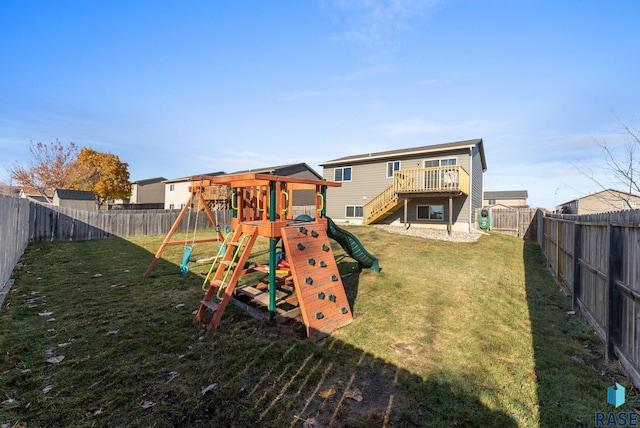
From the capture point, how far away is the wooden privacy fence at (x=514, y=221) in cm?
1861

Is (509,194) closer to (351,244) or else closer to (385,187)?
(385,187)

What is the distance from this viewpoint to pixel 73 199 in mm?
28141

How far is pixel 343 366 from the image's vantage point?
→ 3.74 metres

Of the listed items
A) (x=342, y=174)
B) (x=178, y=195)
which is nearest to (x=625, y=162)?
(x=342, y=174)

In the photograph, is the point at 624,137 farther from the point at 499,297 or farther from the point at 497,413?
the point at 497,413

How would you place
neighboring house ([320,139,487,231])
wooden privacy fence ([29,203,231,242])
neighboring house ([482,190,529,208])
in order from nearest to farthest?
wooden privacy fence ([29,203,231,242]) < neighboring house ([320,139,487,231]) < neighboring house ([482,190,529,208])

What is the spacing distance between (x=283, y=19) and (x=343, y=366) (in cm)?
1250

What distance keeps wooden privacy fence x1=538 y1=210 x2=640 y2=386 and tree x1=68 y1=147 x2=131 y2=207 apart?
4590 cm

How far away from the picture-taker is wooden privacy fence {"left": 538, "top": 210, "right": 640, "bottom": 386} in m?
3.44

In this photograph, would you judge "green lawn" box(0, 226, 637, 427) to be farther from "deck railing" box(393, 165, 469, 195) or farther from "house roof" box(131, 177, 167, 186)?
"house roof" box(131, 177, 167, 186)

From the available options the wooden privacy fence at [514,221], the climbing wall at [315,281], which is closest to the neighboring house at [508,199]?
the wooden privacy fence at [514,221]

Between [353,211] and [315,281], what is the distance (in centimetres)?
1792

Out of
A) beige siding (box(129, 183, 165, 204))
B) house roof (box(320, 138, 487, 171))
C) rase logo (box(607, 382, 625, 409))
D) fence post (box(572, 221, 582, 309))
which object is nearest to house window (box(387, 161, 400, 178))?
house roof (box(320, 138, 487, 171))

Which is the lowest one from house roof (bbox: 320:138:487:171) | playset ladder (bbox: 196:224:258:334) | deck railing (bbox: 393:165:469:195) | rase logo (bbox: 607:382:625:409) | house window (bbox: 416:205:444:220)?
rase logo (bbox: 607:382:625:409)
